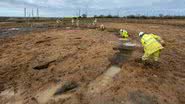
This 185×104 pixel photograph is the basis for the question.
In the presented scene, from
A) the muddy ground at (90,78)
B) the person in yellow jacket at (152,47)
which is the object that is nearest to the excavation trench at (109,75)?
the muddy ground at (90,78)

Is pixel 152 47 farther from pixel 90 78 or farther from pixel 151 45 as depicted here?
pixel 90 78

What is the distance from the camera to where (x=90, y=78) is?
9219 mm

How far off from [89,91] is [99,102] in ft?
2.83

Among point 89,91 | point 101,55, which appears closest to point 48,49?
point 101,55

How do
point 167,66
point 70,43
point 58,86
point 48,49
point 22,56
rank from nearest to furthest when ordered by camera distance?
point 58,86, point 167,66, point 22,56, point 48,49, point 70,43

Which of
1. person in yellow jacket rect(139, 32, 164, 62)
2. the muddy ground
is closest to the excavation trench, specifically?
the muddy ground

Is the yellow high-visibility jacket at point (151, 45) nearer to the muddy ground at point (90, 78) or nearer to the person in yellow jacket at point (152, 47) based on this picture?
the person in yellow jacket at point (152, 47)

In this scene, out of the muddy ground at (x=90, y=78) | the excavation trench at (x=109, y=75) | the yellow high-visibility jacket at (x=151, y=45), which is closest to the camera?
the muddy ground at (x=90, y=78)

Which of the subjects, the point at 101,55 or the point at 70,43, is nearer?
the point at 101,55

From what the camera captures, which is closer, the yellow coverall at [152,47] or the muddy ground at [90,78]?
the muddy ground at [90,78]

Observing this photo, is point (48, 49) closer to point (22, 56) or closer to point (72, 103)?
point (22, 56)

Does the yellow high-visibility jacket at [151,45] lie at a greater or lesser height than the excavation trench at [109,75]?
greater

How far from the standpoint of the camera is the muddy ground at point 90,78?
7695mm

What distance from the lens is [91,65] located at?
10586 millimetres
